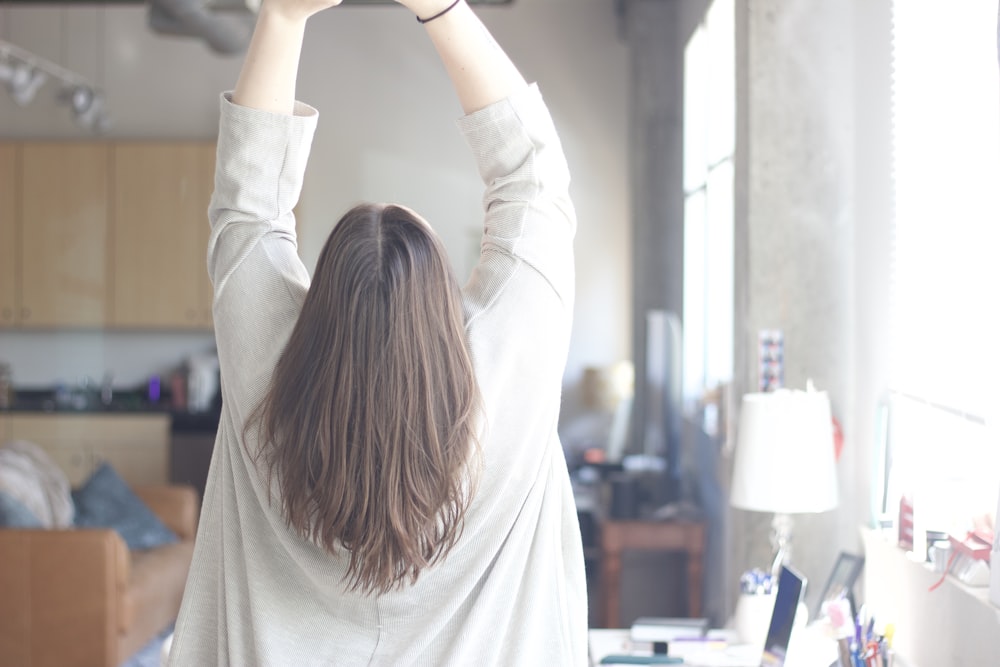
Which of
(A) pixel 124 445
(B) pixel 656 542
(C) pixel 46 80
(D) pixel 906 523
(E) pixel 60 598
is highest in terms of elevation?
(C) pixel 46 80

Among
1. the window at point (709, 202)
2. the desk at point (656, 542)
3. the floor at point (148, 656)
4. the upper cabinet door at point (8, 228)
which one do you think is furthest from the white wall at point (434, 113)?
the floor at point (148, 656)

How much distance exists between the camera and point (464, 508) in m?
0.98

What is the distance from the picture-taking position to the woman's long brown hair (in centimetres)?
94

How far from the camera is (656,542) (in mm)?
4480

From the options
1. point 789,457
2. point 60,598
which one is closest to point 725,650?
point 789,457

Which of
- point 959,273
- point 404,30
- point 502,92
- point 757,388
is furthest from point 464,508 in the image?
point 404,30

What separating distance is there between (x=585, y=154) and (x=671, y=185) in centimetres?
48

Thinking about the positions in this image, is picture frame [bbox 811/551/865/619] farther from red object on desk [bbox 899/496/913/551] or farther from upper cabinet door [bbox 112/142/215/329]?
upper cabinet door [bbox 112/142/215/329]

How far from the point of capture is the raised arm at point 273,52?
1.01 meters

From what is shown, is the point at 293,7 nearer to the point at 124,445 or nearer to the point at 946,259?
the point at 946,259

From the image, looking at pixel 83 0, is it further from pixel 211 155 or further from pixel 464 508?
pixel 464 508

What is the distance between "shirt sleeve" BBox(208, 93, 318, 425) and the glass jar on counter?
17.9 ft

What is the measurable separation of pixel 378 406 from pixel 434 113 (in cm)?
482

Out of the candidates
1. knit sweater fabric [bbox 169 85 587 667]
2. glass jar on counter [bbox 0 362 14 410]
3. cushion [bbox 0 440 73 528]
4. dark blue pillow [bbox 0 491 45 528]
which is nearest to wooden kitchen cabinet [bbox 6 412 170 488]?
glass jar on counter [bbox 0 362 14 410]
